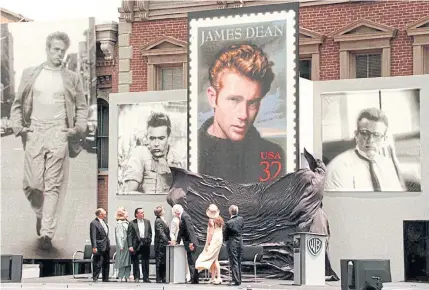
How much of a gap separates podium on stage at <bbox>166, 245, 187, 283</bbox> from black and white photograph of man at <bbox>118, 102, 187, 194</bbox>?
20.6 feet

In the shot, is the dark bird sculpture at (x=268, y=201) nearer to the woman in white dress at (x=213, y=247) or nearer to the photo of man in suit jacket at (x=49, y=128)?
the woman in white dress at (x=213, y=247)

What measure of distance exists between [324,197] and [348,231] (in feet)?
3.38

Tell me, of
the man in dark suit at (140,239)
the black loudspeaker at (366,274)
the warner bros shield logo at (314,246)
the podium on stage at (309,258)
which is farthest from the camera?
the man in dark suit at (140,239)

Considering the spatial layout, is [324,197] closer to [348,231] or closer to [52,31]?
[348,231]

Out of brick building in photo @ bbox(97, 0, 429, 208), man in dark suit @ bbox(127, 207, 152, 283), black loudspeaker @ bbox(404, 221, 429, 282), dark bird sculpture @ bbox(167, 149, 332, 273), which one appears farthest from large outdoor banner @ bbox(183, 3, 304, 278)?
black loudspeaker @ bbox(404, 221, 429, 282)

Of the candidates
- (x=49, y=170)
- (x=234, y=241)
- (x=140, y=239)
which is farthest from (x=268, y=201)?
(x=49, y=170)

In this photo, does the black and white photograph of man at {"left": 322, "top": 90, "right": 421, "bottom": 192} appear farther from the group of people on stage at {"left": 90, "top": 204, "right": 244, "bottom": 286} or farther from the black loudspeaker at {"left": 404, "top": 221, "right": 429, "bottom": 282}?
the group of people on stage at {"left": 90, "top": 204, "right": 244, "bottom": 286}

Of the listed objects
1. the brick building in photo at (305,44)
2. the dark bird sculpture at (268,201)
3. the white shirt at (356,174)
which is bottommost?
the dark bird sculpture at (268,201)

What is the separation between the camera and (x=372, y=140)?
28969mm

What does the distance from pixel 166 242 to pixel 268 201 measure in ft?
11.4

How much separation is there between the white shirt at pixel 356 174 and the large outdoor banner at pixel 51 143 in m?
9.41

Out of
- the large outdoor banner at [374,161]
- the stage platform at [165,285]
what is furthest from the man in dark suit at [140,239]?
the large outdoor banner at [374,161]

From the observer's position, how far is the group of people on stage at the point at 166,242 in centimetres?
2442

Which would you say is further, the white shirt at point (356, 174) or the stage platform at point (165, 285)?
the white shirt at point (356, 174)
